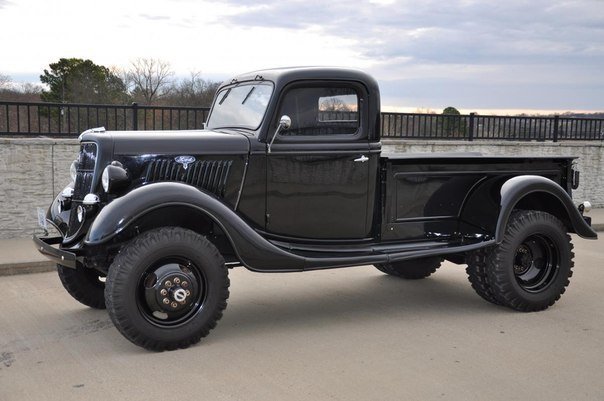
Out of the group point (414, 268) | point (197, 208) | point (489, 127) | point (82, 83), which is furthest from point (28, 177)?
point (82, 83)

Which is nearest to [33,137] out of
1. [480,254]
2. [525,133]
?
[480,254]

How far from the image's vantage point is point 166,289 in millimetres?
4469

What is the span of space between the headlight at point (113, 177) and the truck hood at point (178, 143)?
21 centimetres

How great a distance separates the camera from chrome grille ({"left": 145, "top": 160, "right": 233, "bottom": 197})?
4.85 meters

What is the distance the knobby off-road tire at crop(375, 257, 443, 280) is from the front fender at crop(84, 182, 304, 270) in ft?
7.23

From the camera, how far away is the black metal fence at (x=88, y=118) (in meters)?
8.93

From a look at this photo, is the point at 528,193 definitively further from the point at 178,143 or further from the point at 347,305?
the point at 178,143

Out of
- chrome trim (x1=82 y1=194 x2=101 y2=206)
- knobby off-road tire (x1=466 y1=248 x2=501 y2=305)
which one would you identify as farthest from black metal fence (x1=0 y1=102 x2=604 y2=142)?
knobby off-road tire (x1=466 y1=248 x2=501 y2=305)

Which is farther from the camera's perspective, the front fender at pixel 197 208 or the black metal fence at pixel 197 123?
the black metal fence at pixel 197 123

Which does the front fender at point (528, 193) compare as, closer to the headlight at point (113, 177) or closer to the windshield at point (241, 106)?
the windshield at point (241, 106)

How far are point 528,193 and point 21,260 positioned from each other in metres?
5.49

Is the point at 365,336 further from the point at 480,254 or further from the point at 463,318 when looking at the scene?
the point at 480,254

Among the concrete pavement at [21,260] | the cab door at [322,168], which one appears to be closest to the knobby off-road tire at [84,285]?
the cab door at [322,168]

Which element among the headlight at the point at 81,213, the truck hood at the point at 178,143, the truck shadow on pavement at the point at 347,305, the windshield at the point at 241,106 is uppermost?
the windshield at the point at 241,106
